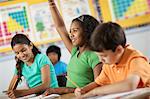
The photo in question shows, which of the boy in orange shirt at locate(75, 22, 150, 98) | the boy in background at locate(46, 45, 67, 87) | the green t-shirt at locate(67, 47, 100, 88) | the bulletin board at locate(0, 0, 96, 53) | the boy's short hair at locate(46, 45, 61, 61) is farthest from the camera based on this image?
the bulletin board at locate(0, 0, 96, 53)

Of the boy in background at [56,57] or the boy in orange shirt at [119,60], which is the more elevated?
the boy in orange shirt at [119,60]

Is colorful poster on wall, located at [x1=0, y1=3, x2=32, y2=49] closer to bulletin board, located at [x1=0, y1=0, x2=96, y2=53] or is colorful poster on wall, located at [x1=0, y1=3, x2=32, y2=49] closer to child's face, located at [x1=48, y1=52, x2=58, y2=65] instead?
bulletin board, located at [x1=0, y1=0, x2=96, y2=53]

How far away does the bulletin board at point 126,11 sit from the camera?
3.92 meters

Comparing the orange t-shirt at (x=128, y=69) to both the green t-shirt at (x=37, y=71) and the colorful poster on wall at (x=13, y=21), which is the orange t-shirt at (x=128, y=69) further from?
the colorful poster on wall at (x=13, y=21)

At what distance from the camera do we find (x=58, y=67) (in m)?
3.65

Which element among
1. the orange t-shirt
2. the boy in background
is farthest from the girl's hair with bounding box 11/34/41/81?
the boy in background

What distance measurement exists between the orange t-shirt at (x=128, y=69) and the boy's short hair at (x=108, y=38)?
0.23ft

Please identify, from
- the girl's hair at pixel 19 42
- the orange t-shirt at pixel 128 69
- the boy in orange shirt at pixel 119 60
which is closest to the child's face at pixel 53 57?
the girl's hair at pixel 19 42

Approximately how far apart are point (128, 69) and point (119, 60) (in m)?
0.06

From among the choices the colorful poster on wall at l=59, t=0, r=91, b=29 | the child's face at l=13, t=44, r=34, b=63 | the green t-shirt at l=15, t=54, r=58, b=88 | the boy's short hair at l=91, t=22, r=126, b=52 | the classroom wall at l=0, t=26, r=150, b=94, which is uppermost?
the colorful poster on wall at l=59, t=0, r=91, b=29

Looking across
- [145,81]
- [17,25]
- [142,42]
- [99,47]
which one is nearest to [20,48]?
[99,47]

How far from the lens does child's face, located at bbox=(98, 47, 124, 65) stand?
1295 mm

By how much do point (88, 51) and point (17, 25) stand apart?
7.73 ft

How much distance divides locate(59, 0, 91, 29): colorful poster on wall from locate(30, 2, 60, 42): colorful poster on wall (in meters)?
0.18
